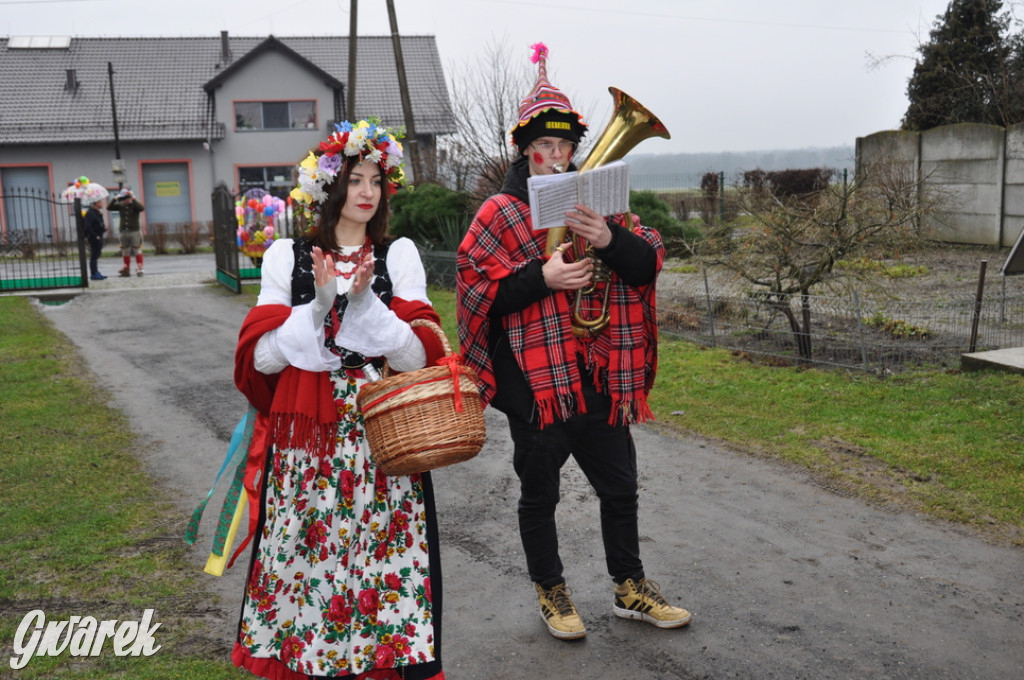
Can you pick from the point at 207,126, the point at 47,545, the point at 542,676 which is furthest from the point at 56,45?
the point at 542,676

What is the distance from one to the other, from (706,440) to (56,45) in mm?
35228

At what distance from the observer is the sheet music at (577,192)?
3.23m

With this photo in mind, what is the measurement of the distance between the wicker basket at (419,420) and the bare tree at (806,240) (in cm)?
599

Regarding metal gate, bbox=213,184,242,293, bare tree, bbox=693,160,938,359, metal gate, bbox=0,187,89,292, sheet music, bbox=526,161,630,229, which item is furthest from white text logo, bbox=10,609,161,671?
metal gate, bbox=213,184,242,293

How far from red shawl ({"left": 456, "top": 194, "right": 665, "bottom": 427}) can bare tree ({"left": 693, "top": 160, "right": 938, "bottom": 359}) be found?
201 inches

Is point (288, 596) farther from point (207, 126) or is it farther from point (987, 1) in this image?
point (207, 126)

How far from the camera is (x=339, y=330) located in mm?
3084

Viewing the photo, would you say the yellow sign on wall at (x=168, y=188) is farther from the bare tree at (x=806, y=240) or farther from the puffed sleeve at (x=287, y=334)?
the puffed sleeve at (x=287, y=334)

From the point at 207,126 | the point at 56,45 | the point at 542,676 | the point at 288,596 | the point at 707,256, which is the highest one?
the point at 56,45

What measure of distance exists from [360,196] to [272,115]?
3280cm

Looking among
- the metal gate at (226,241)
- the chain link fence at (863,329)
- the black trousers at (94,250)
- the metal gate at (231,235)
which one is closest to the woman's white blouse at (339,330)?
the chain link fence at (863,329)

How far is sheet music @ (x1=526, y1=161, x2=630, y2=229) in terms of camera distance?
10.6 feet

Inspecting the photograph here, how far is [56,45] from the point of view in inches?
1372

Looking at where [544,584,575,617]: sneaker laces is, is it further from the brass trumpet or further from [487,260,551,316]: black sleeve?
[487,260,551,316]: black sleeve
